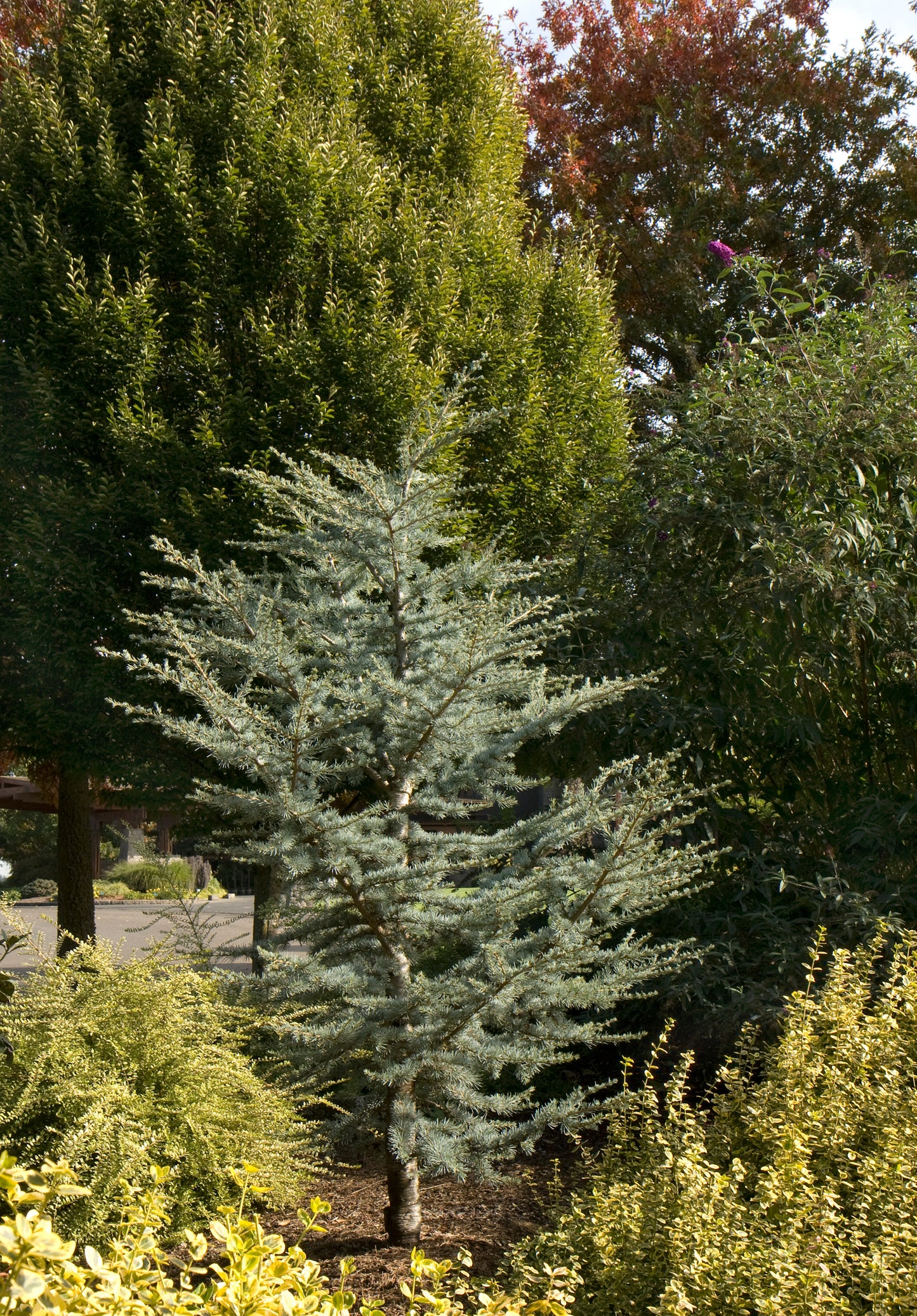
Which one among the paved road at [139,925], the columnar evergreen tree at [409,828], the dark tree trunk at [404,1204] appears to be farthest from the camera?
the paved road at [139,925]

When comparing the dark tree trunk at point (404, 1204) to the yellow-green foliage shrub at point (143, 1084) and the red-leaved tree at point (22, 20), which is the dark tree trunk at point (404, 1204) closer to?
the yellow-green foliage shrub at point (143, 1084)

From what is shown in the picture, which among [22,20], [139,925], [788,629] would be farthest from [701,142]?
[139,925]

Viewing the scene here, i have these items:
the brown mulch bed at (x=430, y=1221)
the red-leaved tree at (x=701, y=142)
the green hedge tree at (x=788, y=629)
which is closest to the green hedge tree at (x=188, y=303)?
the green hedge tree at (x=788, y=629)

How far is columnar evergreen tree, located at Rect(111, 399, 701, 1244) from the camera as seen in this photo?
10.3 ft

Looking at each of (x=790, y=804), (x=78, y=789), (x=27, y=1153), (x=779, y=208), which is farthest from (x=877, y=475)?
(x=779, y=208)

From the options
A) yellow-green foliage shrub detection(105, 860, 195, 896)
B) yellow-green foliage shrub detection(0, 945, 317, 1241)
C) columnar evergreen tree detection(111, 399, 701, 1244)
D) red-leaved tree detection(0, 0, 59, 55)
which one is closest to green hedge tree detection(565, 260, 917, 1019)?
columnar evergreen tree detection(111, 399, 701, 1244)

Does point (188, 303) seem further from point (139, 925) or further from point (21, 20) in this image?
point (139, 925)

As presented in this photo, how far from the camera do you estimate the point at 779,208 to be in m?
11.5

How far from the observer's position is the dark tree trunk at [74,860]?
837 centimetres

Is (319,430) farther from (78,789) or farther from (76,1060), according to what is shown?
(78,789)

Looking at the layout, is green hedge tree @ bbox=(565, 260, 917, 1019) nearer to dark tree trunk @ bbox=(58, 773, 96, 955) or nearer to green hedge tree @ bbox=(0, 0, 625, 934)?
green hedge tree @ bbox=(0, 0, 625, 934)

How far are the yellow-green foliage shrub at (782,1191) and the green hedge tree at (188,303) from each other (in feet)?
10.4

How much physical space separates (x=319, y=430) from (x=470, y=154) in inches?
89.3

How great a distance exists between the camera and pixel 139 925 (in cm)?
1664
